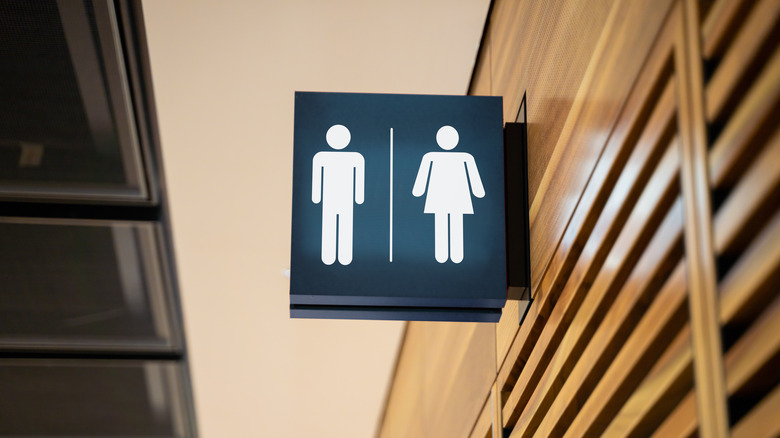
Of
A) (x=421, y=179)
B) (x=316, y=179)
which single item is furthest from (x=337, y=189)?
(x=421, y=179)

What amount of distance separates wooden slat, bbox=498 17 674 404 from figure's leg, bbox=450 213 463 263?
0.21m

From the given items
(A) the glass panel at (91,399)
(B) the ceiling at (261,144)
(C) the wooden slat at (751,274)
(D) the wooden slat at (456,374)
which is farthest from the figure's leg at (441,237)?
(A) the glass panel at (91,399)

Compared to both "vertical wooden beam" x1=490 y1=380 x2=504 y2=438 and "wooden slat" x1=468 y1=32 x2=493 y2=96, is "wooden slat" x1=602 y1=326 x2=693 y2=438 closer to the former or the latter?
"vertical wooden beam" x1=490 y1=380 x2=504 y2=438

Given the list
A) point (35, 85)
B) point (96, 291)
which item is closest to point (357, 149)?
point (35, 85)

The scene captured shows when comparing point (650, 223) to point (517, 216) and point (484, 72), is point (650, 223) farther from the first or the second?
point (484, 72)

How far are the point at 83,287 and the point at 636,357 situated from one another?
4011 millimetres

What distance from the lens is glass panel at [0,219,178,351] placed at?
4.17 metres

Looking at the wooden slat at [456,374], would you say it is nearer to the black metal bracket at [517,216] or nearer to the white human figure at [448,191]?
the black metal bracket at [517,216]

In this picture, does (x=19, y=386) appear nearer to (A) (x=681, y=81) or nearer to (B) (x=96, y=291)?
(B) (x=96, y=291)

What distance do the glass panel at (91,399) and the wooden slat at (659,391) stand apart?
4.69 m

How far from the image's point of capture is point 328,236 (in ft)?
6.10

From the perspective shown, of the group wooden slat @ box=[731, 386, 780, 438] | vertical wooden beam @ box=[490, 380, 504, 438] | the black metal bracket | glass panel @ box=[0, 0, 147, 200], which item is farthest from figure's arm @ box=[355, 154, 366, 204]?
glass panel @ box=[0, 0, 147, 200]

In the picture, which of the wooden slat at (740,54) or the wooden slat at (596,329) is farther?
the wooden slat at (596,329)

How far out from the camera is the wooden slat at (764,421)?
0.80 metres
